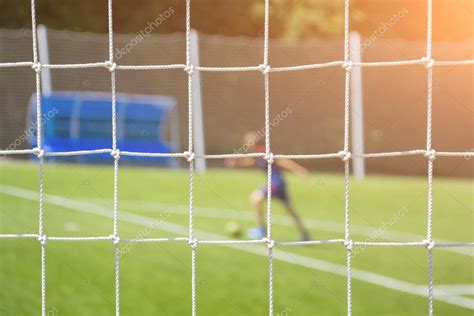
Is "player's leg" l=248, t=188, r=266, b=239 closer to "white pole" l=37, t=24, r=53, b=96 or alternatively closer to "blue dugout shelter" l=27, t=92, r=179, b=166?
"blue dugout shelter" l=27, t=92, r=179, b=166

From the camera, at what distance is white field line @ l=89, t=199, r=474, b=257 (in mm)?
10305

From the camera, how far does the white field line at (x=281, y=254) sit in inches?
296

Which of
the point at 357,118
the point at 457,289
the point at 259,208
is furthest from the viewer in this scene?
the point at 357,118

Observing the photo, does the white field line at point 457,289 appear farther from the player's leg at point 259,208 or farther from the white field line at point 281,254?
the player's leg at point 259,208

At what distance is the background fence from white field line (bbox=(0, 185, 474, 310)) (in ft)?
15.7

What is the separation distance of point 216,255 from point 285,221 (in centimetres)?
280

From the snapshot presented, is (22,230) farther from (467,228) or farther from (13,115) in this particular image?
(13,115)

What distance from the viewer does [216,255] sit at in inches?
342

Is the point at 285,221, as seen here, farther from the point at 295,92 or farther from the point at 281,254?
the point at 295,92


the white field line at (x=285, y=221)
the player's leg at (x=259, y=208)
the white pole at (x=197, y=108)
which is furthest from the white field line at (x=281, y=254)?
the white pole at (x=197, y=108)

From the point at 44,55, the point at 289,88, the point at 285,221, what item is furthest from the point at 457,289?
the point at 289,88

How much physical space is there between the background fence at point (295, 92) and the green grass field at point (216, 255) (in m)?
2.97

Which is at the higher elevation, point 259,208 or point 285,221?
point 259,208

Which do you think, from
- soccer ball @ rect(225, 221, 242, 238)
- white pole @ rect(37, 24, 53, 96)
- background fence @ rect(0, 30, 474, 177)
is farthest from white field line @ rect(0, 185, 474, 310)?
background fence @ rect(0, 30, 474, 177)
